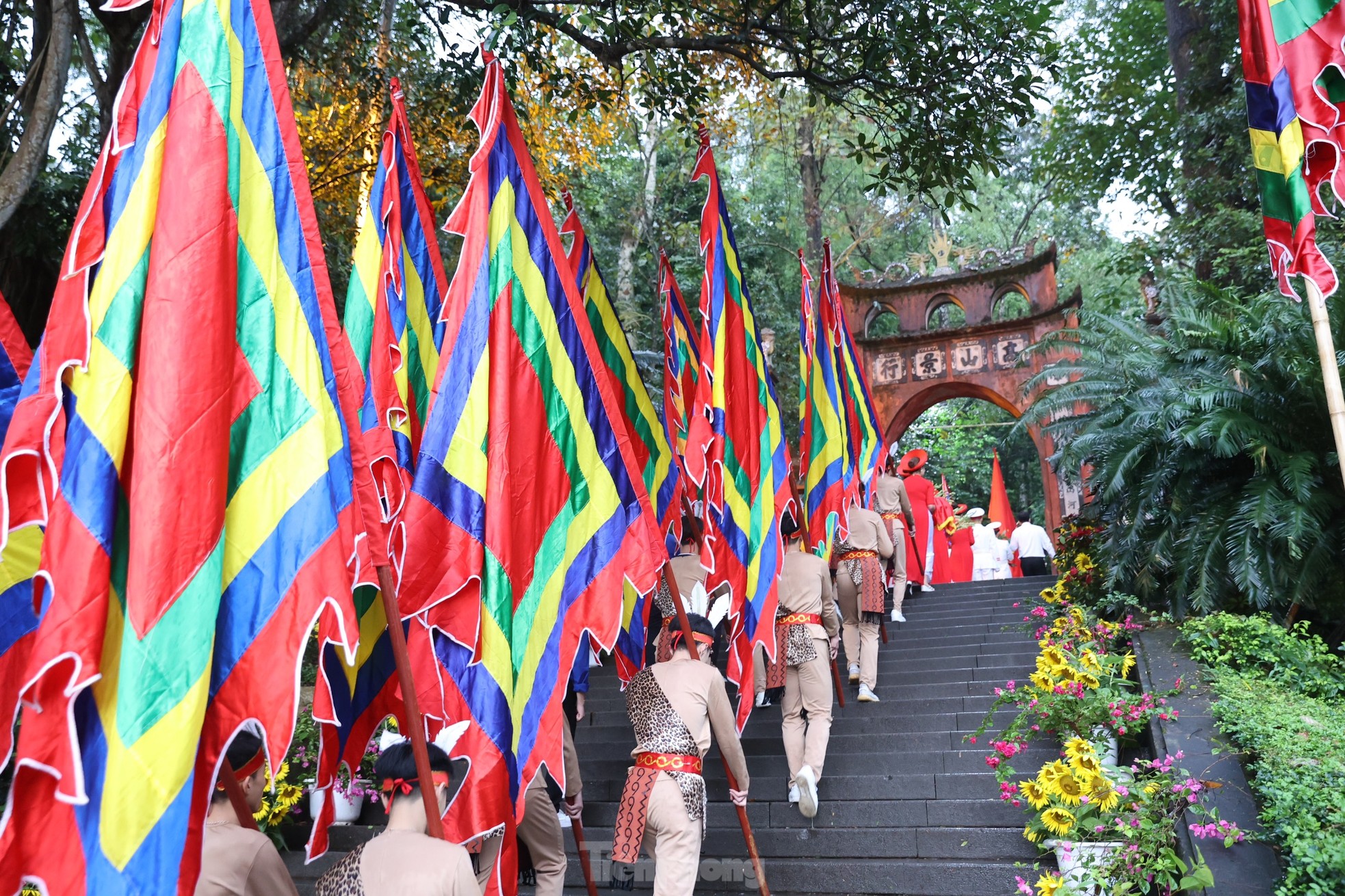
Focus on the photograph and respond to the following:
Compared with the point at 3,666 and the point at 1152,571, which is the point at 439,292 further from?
the point at 1152,571

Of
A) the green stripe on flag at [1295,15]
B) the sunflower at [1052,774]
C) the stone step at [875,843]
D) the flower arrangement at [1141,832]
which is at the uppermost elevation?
the green stripe on flag at [1295,15]

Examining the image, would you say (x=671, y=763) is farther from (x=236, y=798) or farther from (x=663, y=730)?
(x=236, y=798)

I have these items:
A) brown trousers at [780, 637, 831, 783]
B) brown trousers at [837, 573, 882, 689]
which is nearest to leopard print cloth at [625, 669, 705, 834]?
brown trousers at [780, 637, 831, 783]

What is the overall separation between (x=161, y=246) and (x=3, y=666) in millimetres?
1545

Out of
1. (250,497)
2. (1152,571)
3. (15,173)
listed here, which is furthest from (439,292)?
(1152,571)

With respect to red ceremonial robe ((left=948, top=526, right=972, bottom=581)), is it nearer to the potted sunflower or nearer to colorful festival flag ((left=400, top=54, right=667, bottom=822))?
the potted sunflower

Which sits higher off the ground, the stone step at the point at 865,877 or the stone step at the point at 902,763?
the stone step at the point at 902,763

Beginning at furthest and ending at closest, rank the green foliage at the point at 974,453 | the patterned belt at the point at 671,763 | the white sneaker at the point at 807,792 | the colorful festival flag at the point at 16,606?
the green foliage at the point at 974,453 → the white sneaker at the point at 807,792 → the patterned belt at the point at 671,763 → the colorful festival flag at the point at 16,606

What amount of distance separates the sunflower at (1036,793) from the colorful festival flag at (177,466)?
3.63m

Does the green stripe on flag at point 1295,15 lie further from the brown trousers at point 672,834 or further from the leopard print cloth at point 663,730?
the brown trousers at point 672,834

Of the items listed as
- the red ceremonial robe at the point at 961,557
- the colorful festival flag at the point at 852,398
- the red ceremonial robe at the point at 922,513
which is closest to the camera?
the colorful festival flag at the point at 852,398

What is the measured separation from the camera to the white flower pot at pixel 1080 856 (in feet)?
15.5

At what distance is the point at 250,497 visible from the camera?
301 centimetres

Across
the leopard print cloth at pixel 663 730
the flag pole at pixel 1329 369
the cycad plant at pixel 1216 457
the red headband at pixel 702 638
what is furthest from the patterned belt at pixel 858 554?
the flag pole at pixel 1329 369
